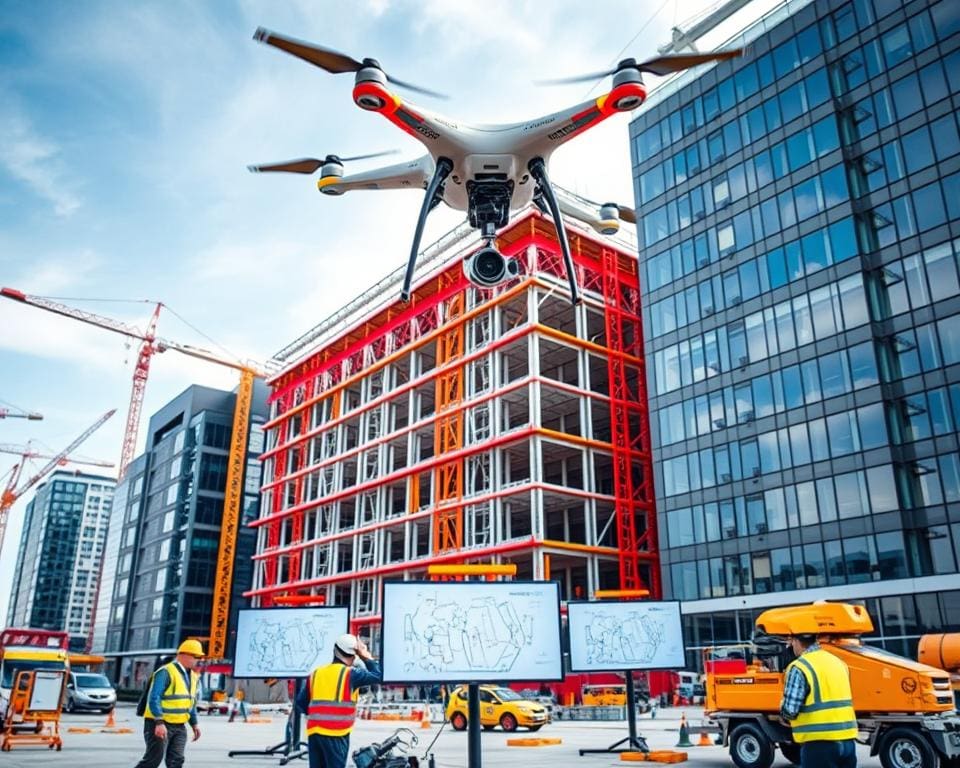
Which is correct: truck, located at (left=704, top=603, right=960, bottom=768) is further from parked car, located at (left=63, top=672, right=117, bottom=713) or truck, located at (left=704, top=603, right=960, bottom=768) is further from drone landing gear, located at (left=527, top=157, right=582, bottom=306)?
parked car, located at (left=63, top=672, right=117, bottom=713)

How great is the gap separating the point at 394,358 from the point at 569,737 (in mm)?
44395

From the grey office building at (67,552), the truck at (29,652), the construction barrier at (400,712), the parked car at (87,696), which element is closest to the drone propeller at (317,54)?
the truck at (29,652)

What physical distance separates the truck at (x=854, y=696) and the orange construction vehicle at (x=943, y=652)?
4.49m

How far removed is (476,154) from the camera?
9195mm

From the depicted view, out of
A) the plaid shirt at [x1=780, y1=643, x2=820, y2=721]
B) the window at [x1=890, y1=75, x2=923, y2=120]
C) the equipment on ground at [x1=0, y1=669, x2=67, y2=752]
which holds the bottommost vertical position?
the equipment on ground at [x1=0, y1=669, x2=67, y2=752]

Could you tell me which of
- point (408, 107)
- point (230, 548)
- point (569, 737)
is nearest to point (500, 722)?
point (569, 737)

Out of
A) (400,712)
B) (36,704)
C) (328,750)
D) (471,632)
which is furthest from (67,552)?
(328,750)

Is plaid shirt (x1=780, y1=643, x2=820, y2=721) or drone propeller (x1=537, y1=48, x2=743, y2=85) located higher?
drone propeller (x1=537, y1=48, x2=743, y2=85)

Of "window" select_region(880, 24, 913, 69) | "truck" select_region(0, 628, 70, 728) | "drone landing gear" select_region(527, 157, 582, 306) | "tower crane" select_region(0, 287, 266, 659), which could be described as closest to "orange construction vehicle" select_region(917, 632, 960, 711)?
"drone landing gear" select_region(527, 157, 582, 306)

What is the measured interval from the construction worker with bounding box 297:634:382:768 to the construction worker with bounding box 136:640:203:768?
282cm

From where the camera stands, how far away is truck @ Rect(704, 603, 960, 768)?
39.8 feet

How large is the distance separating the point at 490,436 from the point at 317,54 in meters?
44.5

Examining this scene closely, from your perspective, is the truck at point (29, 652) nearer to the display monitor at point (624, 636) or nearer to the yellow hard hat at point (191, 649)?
the yellow hard hat at point (191, 649)

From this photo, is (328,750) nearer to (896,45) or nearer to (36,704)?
(36,704)
